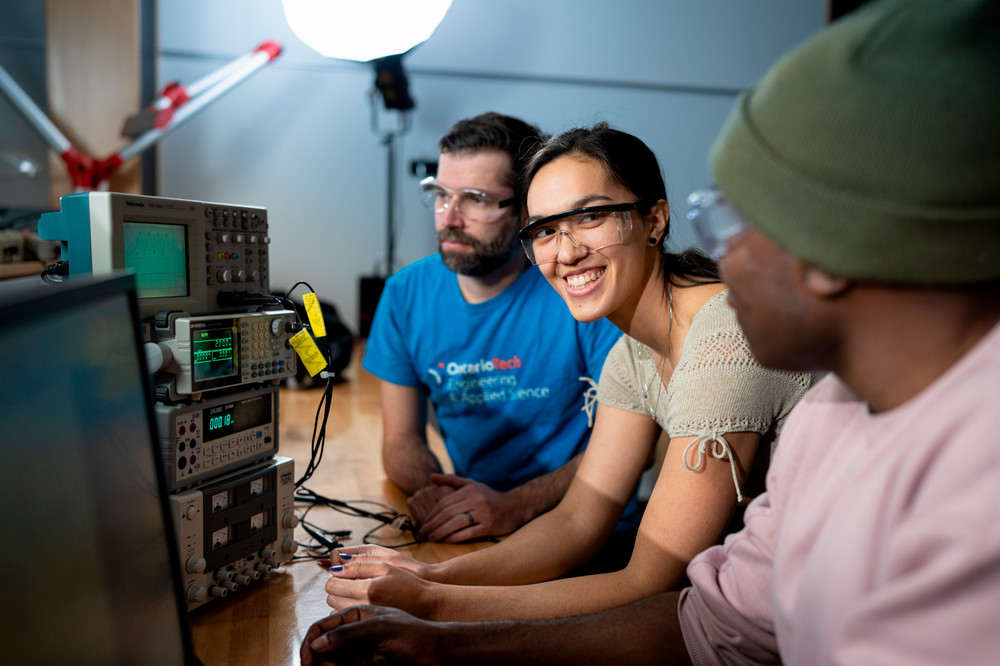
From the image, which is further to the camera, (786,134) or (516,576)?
(516,576)

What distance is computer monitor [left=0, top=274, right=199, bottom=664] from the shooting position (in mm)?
545

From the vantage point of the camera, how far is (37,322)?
548 millimetres

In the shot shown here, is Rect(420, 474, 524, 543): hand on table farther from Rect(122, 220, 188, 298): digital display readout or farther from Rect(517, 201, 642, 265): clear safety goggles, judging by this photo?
Rect(122, 220, 188, 298): digital display readout

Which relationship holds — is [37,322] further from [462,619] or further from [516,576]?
[516,576]

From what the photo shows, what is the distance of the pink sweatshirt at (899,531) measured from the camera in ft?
1.58

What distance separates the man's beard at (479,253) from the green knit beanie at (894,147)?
1.21m

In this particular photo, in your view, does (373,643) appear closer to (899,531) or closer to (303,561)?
(303,561)

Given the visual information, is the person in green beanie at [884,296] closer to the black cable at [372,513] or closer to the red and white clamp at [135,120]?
the black cable at [372,513]

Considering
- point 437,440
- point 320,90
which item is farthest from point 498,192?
point 320,90

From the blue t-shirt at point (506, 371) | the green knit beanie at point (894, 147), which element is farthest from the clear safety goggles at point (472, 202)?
the green knit beanie at point (894, 147)

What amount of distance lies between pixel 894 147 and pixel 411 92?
3527 mm

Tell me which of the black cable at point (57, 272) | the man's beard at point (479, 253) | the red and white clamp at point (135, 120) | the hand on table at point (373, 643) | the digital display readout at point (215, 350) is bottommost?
the hand on table at point (373, 643)

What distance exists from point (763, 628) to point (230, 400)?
2.49ft

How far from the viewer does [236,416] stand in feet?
3.58
